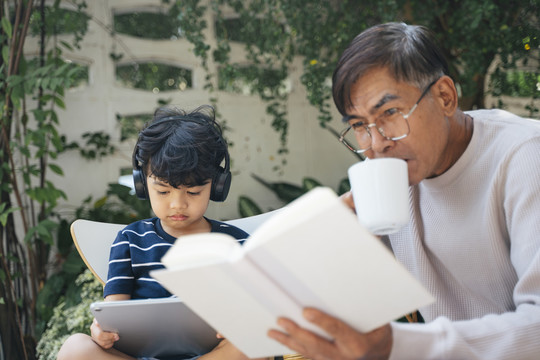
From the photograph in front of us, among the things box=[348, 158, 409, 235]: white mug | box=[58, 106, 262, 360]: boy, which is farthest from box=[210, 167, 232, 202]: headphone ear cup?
box=[348, 158, 409, 235]: white mug

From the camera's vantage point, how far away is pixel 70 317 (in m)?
2.85

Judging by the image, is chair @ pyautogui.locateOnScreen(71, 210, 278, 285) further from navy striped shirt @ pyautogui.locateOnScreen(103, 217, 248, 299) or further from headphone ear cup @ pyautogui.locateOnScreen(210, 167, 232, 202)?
headphone ear cup @ pyautogui.locateOnScreen(210, 167, 232, 202)

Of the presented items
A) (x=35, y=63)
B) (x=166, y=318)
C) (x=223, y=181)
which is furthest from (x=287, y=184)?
(x=166, y=318)

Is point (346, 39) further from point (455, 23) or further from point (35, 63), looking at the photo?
point (35, 63)

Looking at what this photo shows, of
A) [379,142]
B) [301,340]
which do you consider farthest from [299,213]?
[379,142]

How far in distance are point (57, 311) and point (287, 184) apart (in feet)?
5.90

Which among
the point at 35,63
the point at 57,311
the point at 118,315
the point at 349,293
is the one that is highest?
the point at 35,63

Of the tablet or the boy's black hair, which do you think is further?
the boy's black hair

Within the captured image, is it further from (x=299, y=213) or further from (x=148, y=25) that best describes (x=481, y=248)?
(x=148, y=25)

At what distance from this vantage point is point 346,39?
313 centimetres

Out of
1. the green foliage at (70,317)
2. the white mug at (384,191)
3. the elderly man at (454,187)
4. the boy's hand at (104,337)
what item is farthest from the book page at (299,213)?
the green foliage at (70,317)

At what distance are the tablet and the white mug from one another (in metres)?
0.51

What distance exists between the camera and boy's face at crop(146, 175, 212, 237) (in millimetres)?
1760

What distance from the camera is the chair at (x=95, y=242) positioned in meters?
1.84
